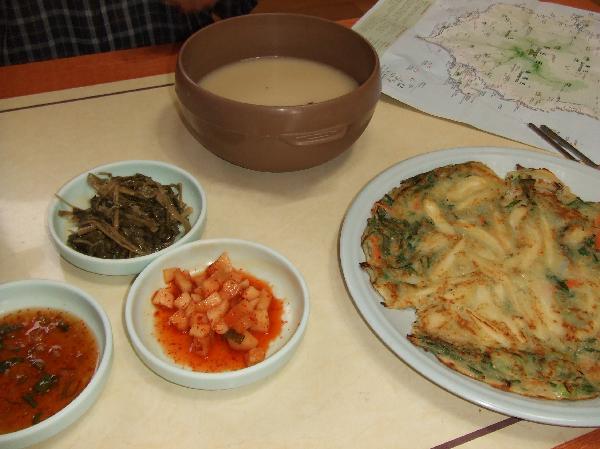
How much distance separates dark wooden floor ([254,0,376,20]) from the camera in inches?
110

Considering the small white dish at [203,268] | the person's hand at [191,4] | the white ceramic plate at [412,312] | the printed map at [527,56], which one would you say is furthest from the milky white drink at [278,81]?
the person's hand at [191,4]

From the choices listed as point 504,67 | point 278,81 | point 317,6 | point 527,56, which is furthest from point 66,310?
point 317,6

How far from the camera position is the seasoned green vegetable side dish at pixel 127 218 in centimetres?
120

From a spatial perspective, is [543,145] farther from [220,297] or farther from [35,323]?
[35,323]

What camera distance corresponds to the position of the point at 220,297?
3.58 feet

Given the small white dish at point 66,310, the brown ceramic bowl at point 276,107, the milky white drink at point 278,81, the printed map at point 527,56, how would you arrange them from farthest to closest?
the printed map at point 527,56, the milky white drink at point 278,81, the brown ceramic bowl at point 276,107, the small white dish at point 66,310

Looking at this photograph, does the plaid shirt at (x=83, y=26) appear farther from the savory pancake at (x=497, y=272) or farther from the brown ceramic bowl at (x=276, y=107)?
the savory pancake at (x=497, y=272)

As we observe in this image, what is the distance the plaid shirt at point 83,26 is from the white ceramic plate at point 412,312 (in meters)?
1.50

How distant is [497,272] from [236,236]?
596mm

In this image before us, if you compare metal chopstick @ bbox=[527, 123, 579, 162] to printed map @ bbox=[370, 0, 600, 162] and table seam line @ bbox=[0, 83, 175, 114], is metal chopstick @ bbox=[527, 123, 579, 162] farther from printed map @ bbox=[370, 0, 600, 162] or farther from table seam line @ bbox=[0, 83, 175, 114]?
table seam line @ bbox=[0, 83, 175, 114]

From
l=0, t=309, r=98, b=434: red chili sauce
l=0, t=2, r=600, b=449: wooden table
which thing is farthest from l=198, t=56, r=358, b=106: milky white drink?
l=0, t=309, r=98, b=434: red chili sauce

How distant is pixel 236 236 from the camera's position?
1316mm

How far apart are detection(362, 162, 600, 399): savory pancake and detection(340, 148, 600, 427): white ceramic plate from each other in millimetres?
22

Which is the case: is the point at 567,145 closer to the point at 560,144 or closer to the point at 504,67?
the point at 560,144
